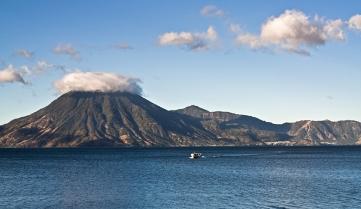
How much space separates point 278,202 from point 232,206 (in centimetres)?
853

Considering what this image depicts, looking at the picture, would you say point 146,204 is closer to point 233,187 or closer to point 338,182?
point 233,187

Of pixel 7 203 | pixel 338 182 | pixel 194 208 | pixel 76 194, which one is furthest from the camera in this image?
pixel 338 182

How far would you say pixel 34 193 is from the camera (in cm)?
11469

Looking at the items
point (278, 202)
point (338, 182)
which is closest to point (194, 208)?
point (278, 202)

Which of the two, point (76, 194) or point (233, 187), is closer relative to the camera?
point (76, 194)

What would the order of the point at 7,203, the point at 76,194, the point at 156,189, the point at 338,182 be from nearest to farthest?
the point at 7,203 < the point at 76,194 < the point at 156,189 < the point at 338,182

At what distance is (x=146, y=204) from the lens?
317ft

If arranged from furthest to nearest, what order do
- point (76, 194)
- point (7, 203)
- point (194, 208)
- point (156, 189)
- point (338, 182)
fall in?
point (338, 182) → point (156, 189) → point (76, 194) → point (7, 203) → point (194, 208)

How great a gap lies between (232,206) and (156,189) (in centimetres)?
3024

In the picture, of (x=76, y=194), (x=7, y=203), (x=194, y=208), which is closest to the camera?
(x=194, y=208)

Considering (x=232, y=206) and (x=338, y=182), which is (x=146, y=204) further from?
(x=338, y=182)

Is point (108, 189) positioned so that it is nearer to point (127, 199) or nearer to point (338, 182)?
point (127, 199)

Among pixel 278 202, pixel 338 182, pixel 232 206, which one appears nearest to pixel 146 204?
pixel 232 206

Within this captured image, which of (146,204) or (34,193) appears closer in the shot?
(146,204)
